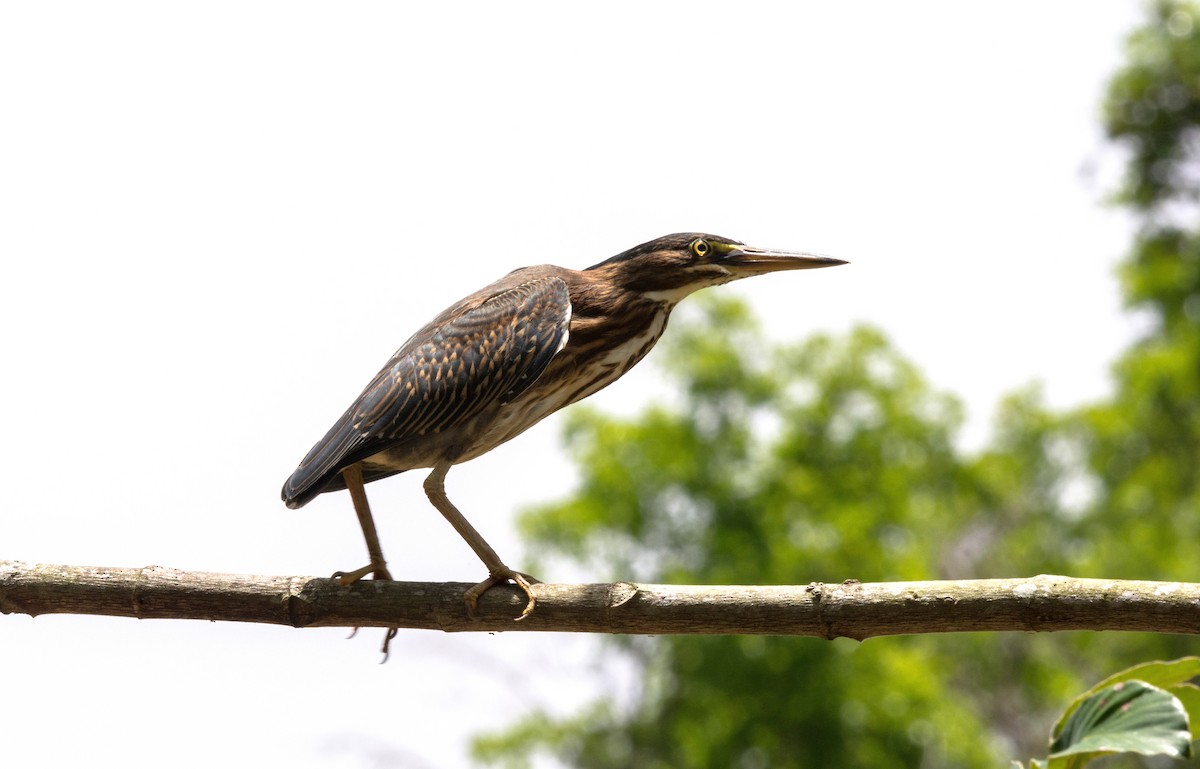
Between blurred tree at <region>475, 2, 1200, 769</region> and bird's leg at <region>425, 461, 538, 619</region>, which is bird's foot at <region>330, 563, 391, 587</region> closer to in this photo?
bird's leg at <region>425, 461, 538, 619</region>

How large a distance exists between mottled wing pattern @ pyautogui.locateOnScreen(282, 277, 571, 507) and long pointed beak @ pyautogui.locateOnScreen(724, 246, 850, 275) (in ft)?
2.09

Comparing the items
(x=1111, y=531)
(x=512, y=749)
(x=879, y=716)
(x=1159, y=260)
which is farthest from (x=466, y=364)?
(x=1111, y=531)

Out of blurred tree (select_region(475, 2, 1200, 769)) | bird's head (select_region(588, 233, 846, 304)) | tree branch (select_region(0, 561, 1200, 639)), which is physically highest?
bird's head (select_region(588, 233, 846, 304))

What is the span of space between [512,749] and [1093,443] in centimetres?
1424

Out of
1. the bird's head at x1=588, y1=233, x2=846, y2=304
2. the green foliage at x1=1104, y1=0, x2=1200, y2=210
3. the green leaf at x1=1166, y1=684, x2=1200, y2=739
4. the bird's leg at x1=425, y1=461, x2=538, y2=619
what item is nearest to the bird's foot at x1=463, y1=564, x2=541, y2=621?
→ the bird's leg at x1=425, y1=461, x2=538, y2=619

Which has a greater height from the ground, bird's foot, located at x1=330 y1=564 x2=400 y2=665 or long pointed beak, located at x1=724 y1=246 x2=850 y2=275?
long pointed beak, located at x1=724 y1=246 x2=850 y2=275

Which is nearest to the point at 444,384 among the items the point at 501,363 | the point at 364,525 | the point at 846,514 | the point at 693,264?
the point at 501,363

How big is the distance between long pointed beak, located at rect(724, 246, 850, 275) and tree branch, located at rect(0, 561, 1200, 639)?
1.49 meters

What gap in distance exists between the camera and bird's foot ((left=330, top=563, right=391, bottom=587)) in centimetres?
380

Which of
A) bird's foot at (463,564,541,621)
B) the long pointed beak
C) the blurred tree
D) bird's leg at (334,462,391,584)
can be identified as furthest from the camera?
the blurred tree

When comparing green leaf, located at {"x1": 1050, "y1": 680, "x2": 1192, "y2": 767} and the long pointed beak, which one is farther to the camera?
the long pointed beak

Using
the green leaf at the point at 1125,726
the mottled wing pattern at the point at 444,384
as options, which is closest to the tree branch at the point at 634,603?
the green leaf at the point at 1125,726

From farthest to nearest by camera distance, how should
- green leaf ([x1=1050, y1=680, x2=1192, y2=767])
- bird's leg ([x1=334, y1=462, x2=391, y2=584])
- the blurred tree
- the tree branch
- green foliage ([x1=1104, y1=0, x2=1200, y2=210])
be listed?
1. green foliage ([x1=1104, y1=0, x2=1200, y2=210])
2. the blurred tree
3. bird's leg ([x1=334, y1=462, x2=391, y2=584])
4. the tree branch
5. green leaf ([x1=1050, y1=680, x2=1192, y2=767])

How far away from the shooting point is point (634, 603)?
3.41 m
